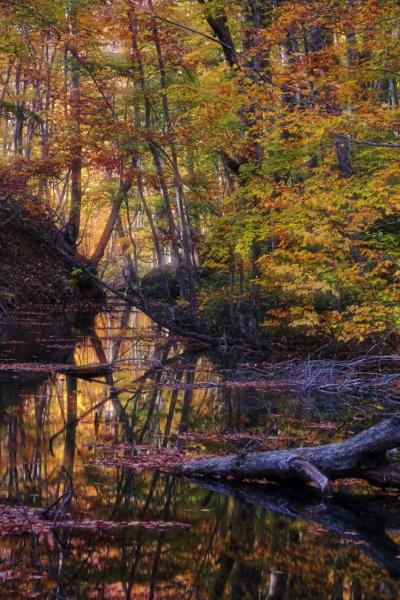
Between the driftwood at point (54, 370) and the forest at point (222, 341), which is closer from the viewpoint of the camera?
the forest at point (222, 341)

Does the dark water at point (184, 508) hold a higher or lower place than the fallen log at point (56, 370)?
lower

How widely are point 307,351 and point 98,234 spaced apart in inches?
1446

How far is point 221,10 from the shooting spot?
16.8 m

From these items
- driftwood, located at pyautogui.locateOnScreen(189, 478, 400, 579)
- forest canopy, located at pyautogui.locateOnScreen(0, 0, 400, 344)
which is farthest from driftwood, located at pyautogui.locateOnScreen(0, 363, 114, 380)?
driftwood, located at pyautogui.locateOnScreen(189, 478, 400, 579)

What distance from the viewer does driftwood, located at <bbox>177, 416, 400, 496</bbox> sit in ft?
20.1

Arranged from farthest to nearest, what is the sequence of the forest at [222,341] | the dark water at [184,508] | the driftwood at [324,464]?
the driftwood at [324,464]
the forest at [222,341]
the dark water at [184,508]

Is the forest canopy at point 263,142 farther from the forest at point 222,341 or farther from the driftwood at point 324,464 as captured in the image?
the driftwood at point 324,464

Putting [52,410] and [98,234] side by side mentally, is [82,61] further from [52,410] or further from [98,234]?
[98,234]

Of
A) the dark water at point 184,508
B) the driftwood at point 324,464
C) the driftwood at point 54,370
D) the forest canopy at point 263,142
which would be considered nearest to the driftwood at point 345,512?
the dark water at point 184,508

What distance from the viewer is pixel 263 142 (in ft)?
47.0

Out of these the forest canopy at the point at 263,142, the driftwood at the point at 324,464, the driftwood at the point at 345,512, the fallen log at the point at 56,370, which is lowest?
the driftwood at the point at 345,512

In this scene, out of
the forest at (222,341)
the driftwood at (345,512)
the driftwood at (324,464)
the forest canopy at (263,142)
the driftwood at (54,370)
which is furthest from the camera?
the forest canopy at (263,142)

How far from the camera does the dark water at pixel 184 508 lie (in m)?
4.24

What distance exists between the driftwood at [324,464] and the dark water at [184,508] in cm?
17
